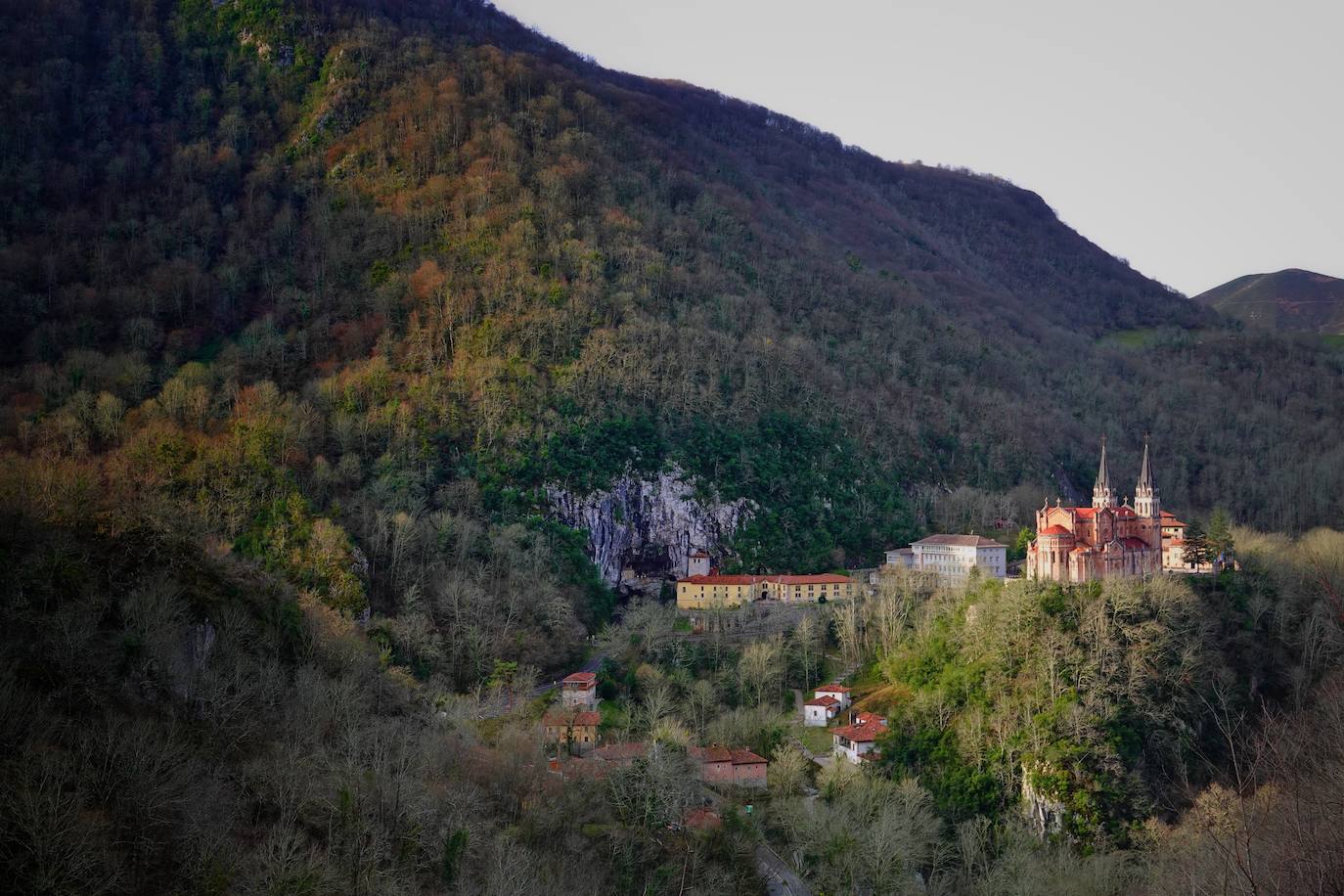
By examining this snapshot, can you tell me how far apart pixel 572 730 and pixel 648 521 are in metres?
28.5

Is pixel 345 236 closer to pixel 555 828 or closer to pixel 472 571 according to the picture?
pixel 472 571

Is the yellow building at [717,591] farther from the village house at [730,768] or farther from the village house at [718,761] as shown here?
the village house at [730,768]

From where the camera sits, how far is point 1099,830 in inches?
1880

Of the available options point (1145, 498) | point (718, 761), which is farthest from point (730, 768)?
point (1145, 498)

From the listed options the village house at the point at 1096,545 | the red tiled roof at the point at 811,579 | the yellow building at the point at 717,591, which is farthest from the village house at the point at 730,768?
the red tiled roof at the point at 811,579

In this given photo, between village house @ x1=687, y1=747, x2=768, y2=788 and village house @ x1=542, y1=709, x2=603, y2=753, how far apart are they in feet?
15.1

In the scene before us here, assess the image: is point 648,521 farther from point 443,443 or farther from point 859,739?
point 859,739

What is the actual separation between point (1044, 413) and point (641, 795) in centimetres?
9346

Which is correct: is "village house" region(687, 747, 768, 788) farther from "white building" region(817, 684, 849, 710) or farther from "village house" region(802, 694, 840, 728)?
"white building" region(817, 684, 849, 710)

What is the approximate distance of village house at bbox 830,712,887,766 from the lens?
5350cm

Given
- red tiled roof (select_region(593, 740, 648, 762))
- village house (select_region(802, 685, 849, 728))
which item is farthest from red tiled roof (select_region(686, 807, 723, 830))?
village house (select_region(802, 685, 849, 728))

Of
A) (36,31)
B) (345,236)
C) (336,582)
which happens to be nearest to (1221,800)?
(336,582)

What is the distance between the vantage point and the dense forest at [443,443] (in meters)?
31.0

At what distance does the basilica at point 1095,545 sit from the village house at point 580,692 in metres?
24.5
